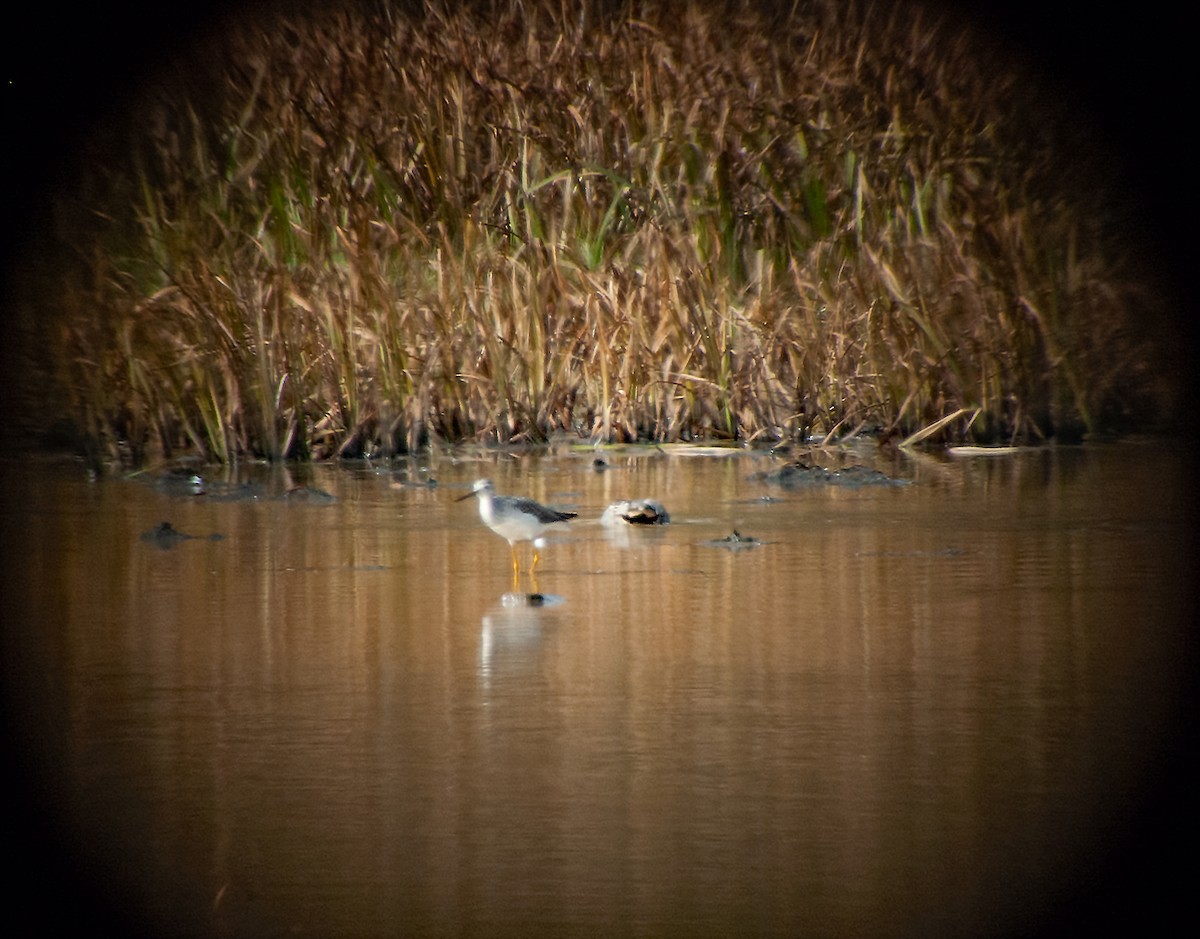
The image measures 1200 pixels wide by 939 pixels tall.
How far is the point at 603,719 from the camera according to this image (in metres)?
4.09

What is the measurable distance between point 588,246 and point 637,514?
413 centimetres

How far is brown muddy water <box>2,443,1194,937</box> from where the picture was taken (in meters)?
3.13

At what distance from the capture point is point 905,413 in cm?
1037

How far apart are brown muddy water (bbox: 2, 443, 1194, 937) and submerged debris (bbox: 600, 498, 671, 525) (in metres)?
0.11

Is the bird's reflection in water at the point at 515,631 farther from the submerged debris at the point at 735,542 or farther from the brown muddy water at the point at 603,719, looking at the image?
the submerged debris at the point at 735,542

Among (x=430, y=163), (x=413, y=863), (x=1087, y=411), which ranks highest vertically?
(x=430, y=163)

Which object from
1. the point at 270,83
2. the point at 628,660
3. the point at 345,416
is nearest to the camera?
the point at 628,660

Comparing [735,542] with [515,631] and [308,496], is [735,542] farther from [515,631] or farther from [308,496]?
[308,496]

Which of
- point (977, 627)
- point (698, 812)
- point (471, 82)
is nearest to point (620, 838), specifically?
point (698, 812)

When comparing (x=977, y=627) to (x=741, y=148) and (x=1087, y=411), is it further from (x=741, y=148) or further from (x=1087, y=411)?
(x=741, y=148)

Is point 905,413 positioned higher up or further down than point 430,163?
further down

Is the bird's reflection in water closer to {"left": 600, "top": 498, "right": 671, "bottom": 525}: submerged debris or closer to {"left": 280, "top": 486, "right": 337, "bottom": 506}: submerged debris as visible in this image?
{"left": 600, "top": 498, "right": 671, "bottom": 525}: submerged debris

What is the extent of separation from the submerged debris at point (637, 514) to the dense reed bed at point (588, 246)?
2954mm

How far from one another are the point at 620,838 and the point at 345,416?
274 inches
